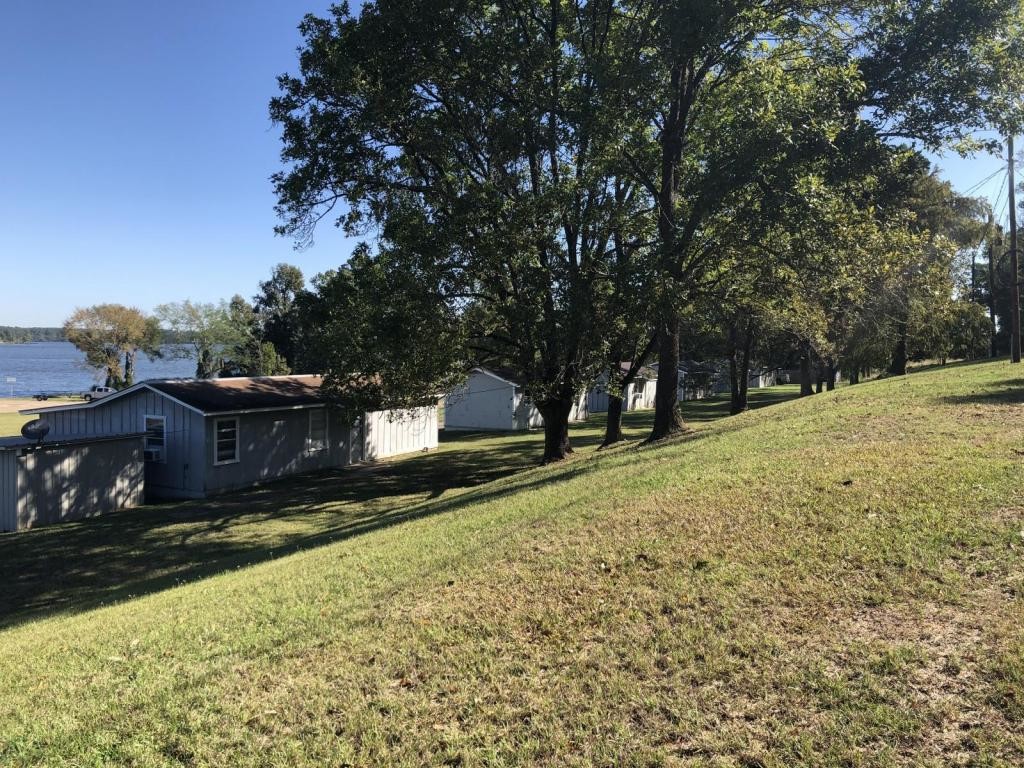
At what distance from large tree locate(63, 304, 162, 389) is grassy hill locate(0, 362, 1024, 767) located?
72231 mm

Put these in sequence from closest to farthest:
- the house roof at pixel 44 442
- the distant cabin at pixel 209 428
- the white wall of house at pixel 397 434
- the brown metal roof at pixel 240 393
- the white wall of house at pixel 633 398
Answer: the house roof at pixel 44 442 < the distant cabin at pixel 209 428 < the brown metal roof at pixel 240 393 < the white wall of house at pixel 397 434 < the white wall of house at pixel 633 398

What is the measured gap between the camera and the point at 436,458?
89.0 ft

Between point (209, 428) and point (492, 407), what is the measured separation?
2063 centimetres

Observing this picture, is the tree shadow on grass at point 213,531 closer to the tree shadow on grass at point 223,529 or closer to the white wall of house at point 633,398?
the tree shadow on grass at point 223,529

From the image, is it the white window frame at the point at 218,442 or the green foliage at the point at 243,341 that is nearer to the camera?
the white window frame at the point at 218,442

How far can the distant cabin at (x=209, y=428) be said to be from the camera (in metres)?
19.9

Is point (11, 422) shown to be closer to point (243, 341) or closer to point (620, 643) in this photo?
point (243, 341)

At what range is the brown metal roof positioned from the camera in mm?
20214

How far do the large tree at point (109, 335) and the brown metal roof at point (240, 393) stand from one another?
53121 mm

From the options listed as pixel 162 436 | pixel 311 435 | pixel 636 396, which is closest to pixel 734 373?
pixel 636 396

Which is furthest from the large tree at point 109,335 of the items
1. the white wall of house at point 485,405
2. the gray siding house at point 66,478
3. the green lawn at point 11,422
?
the gray siding house at point 66,478

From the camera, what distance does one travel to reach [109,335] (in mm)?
70188

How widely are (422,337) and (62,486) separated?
32.5ft

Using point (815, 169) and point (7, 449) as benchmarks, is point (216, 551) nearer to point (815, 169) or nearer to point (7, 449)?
point (7, 449)
